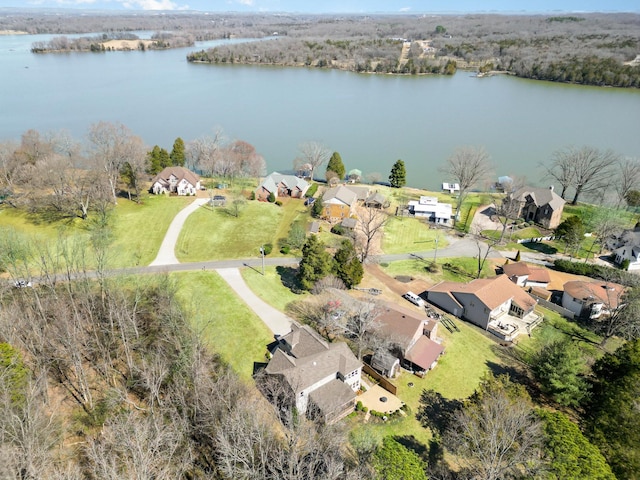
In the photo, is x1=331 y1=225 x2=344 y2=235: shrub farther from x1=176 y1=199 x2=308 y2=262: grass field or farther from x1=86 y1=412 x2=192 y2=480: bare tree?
x1=86 y1=412 x2=192 y2=480: bare tree

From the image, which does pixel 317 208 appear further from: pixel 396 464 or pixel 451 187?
pixel 396 464

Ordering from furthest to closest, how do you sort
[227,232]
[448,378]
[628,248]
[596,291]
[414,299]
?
[227,232] → [628,248] → [596,291] → [414,299] → [448,378]

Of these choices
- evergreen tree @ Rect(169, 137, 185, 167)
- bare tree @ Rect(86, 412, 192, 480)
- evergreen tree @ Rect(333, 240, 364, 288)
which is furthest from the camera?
evergreen tree @ Rect(169, 137, 185, 167)

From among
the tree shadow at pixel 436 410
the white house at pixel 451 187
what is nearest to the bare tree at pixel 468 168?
the white house at pixel 451 187

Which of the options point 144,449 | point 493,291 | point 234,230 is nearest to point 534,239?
point 493,291

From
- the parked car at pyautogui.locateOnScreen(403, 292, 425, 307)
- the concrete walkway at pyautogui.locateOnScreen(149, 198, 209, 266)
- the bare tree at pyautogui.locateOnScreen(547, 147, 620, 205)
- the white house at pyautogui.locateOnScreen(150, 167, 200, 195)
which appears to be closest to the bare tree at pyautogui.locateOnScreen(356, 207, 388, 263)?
the parked car at pyautogui.locateOnScreen(403, 292, 425, 307)

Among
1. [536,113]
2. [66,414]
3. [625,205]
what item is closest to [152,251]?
[66,414]

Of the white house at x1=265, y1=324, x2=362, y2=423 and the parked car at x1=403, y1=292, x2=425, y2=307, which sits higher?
the white house at x1=265, y1=324, x2=362, y2=423
